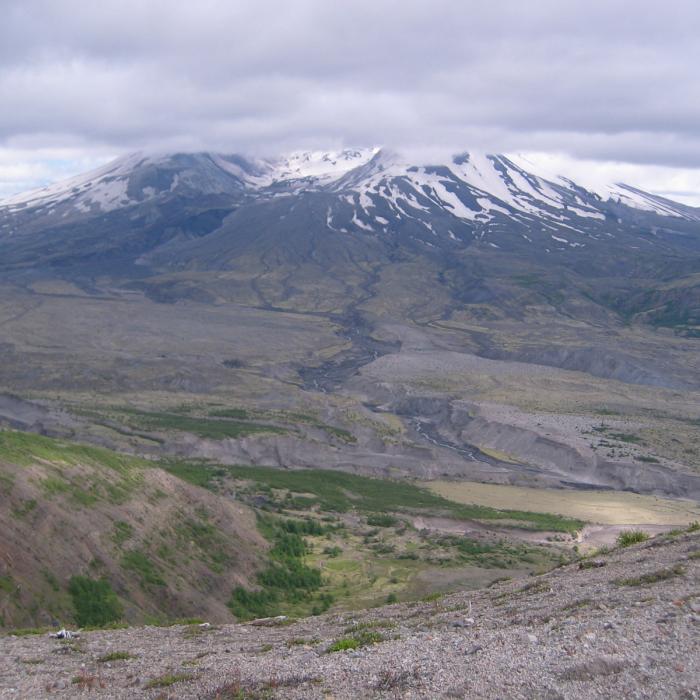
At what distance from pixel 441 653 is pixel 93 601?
449 inches

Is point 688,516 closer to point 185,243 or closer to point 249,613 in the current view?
point 249,613

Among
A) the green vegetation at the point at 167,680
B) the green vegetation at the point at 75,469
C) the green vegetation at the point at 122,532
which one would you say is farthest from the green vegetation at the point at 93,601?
the green vegetation at the point at 167,680

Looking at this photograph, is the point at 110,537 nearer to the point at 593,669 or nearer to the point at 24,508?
the point at 24,508

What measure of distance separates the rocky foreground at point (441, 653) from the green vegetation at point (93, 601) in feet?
14.1

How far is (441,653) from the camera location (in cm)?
1067

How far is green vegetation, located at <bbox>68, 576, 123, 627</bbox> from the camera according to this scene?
18.7 metres

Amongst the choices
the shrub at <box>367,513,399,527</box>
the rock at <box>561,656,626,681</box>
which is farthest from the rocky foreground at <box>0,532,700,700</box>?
the shrub at <box>367,513,399,527</box>

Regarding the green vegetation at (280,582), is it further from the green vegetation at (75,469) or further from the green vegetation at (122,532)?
the green vegetation at (75,469)

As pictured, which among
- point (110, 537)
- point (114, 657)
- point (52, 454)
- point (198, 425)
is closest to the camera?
point (114, 657)

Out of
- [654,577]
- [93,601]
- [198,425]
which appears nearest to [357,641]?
[654,577]

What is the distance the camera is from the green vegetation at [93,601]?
18688 mm

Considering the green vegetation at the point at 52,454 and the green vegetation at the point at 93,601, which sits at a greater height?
the green vegetation at the point at 52,454

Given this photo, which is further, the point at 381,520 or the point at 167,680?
the point at 381,520

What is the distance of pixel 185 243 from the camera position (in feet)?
612
